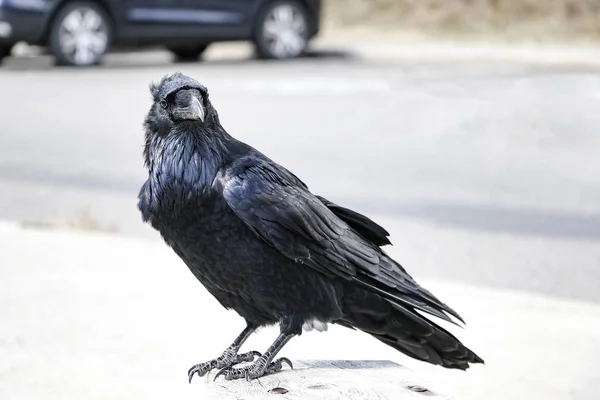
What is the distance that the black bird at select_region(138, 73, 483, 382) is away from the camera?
334cm

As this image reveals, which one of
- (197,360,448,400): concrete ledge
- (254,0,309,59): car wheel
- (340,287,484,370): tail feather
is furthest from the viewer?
(254,0,309,59): car wheel

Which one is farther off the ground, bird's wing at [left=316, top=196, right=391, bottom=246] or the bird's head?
the bird's head

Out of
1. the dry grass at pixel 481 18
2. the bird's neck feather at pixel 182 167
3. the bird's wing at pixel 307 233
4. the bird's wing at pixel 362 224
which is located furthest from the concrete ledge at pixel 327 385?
the dry grass at pixel 481 18

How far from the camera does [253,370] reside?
144 inches

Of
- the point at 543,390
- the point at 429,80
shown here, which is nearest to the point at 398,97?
the point at 429,80

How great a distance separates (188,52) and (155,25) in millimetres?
1236

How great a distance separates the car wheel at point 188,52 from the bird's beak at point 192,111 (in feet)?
46.5

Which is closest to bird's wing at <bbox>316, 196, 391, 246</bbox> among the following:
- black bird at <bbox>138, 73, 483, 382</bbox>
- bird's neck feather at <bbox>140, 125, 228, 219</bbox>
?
black bird at <bbox>138, 73, 483, 382</bbox>

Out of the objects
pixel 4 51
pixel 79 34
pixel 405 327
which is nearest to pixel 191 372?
pixel 405 327

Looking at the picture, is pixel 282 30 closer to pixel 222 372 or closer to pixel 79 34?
pixel 79 34

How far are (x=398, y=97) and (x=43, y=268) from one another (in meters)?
7.08

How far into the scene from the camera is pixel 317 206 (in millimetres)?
3506

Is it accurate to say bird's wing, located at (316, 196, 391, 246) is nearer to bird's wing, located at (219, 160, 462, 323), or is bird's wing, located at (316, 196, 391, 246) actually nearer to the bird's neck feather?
bird's wing, located at (219, 160, 462, 323)

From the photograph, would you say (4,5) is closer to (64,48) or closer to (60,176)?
(64,48)
